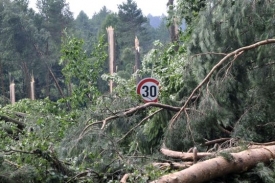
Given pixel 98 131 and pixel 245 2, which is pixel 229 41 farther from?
pixel 98 131

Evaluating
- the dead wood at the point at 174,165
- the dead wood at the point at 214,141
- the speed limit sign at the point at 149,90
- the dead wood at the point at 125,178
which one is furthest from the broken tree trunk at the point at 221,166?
the speed limit sign at the point at 149,90

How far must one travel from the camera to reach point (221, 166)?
4.04 meters

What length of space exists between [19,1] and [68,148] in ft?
114

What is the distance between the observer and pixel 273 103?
564cm

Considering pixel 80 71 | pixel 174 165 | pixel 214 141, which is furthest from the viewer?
pixel 80 71

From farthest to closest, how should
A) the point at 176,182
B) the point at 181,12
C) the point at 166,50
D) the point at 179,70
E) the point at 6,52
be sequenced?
1. the point at 6,52
2. the point at 166,50
3. the point at 181,12
4. the point at 179,70
5. the point at 176,182

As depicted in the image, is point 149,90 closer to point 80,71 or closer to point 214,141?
point 214,141

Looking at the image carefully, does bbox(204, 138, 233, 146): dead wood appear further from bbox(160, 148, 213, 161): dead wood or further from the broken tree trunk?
the broken tree trunk

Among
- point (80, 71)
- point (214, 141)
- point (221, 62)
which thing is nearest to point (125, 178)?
point (214, 141)

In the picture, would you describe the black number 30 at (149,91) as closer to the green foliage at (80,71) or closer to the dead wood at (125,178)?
the dead wood at (125,178)

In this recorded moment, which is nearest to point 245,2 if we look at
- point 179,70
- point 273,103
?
point 273,103

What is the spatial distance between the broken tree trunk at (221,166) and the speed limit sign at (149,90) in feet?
8.95

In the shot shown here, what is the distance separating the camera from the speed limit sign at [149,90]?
703 cm

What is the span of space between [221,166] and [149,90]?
318 cm
